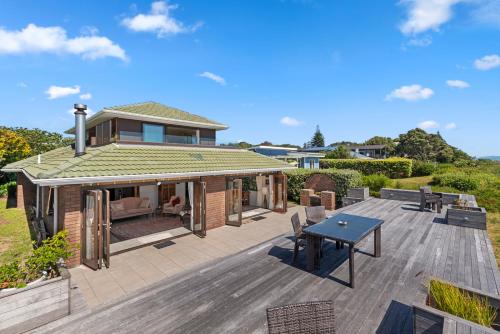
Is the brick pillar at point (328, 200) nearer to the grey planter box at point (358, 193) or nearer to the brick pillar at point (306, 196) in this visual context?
the brick pillar at point (306, 196)

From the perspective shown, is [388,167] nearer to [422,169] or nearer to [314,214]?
[422,169]

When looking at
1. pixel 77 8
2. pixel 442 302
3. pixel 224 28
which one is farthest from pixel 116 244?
pixel 224 28

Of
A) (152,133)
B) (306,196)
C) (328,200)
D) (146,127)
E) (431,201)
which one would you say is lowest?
(328,200)

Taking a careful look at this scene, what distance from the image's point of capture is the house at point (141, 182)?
699 cm

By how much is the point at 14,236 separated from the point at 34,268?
28.7ft

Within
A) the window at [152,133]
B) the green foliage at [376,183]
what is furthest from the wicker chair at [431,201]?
the window at [152,133]

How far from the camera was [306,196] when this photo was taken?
1661 cm

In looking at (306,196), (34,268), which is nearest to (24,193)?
(34,268)

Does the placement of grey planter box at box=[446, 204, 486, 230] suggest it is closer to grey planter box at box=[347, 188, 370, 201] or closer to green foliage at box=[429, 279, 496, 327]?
grey planter box at box=[347, 188, 370, 201]

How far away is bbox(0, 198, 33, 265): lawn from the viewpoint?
27.9 feet

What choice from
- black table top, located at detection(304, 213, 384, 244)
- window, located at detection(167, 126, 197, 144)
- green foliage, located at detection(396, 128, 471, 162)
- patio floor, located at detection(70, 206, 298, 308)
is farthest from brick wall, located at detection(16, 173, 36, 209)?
green foliage, located at detection(396, 128, 471, 162)

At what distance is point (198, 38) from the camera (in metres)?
13.9

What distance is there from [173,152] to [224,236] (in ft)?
16.7

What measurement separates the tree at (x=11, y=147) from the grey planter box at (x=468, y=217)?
33.7 metres
